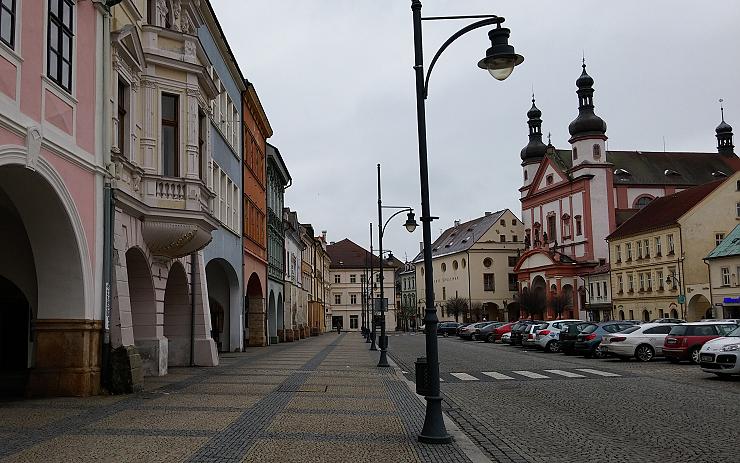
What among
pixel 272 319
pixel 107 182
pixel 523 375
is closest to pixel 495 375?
pixel 523 375

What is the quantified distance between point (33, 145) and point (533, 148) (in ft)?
325

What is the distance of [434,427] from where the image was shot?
400 inches

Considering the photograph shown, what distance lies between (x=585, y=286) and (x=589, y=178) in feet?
41.2

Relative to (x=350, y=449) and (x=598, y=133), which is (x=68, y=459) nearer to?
(x=350, y=449)

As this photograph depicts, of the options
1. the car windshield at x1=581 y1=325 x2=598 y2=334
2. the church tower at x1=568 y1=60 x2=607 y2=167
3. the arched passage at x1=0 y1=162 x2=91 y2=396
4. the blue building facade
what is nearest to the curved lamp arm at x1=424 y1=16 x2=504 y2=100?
the arched passage at x1=0 y1=162 x2=91 y2=396

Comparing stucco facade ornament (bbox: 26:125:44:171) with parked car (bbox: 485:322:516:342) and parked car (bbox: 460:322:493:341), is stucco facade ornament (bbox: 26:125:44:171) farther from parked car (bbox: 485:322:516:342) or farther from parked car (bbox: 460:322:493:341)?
parked car (bbox: 460:322:493:341)

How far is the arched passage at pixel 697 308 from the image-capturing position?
59281 millimetres

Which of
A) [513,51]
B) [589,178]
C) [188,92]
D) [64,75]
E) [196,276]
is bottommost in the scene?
[196,276]

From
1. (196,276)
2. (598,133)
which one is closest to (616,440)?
(196,276)

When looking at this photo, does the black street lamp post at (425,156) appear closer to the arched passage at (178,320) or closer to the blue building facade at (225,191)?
the arched passage at (178,320)

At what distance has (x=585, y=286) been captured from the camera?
8650 centimetres

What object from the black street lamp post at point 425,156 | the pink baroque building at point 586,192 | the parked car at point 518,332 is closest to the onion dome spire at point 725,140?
the pink baroque building at point 586,192

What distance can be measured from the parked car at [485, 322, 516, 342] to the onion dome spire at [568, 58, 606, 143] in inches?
1683

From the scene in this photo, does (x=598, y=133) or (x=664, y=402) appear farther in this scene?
(x=598, y=133)
